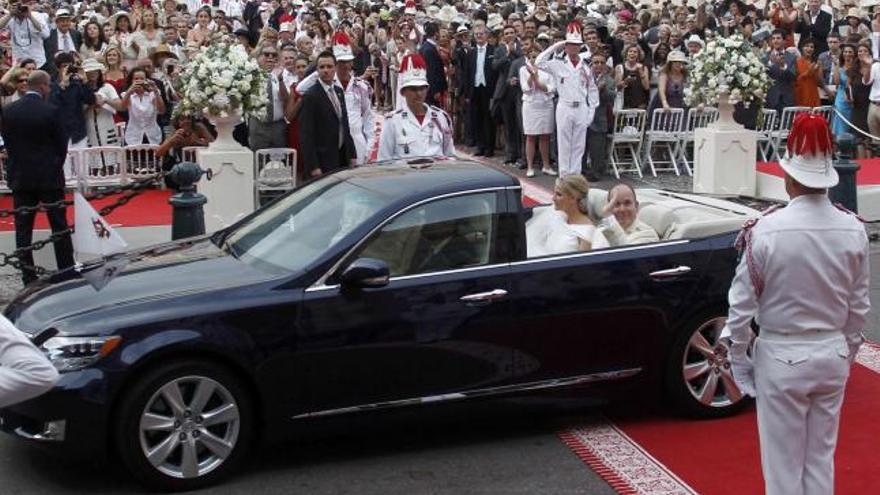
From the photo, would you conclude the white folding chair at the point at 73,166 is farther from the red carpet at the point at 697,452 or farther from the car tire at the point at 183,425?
the car tire at the point at 183,425

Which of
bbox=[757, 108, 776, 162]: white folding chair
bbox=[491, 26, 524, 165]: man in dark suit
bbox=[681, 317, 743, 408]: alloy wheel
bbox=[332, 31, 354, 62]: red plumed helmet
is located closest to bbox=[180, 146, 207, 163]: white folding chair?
bbox=[332, 31, 354, 62]: red plumed helmet

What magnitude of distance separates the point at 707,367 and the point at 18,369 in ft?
15.6

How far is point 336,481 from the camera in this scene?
702 centimetres

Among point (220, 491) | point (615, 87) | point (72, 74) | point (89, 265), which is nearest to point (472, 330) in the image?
point (220, 491)

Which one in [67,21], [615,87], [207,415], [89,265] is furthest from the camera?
[67,21]

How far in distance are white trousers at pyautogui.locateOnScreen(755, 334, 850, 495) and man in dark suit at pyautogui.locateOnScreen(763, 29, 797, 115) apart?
585 inches

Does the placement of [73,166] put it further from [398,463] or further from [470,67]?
[398,463]

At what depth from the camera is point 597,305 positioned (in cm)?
755

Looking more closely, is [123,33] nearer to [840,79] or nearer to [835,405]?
[840,79]

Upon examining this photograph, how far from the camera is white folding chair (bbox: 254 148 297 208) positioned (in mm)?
14516

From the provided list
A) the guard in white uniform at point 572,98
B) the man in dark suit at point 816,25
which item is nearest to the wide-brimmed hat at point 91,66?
the guard in white uniform at point 572,98

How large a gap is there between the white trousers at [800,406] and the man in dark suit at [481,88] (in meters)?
14.4

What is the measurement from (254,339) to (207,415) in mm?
430

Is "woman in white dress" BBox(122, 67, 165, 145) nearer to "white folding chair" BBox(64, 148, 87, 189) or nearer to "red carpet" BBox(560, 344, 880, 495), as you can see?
"white folding chair" BBox(64, 148, 87, 189)
